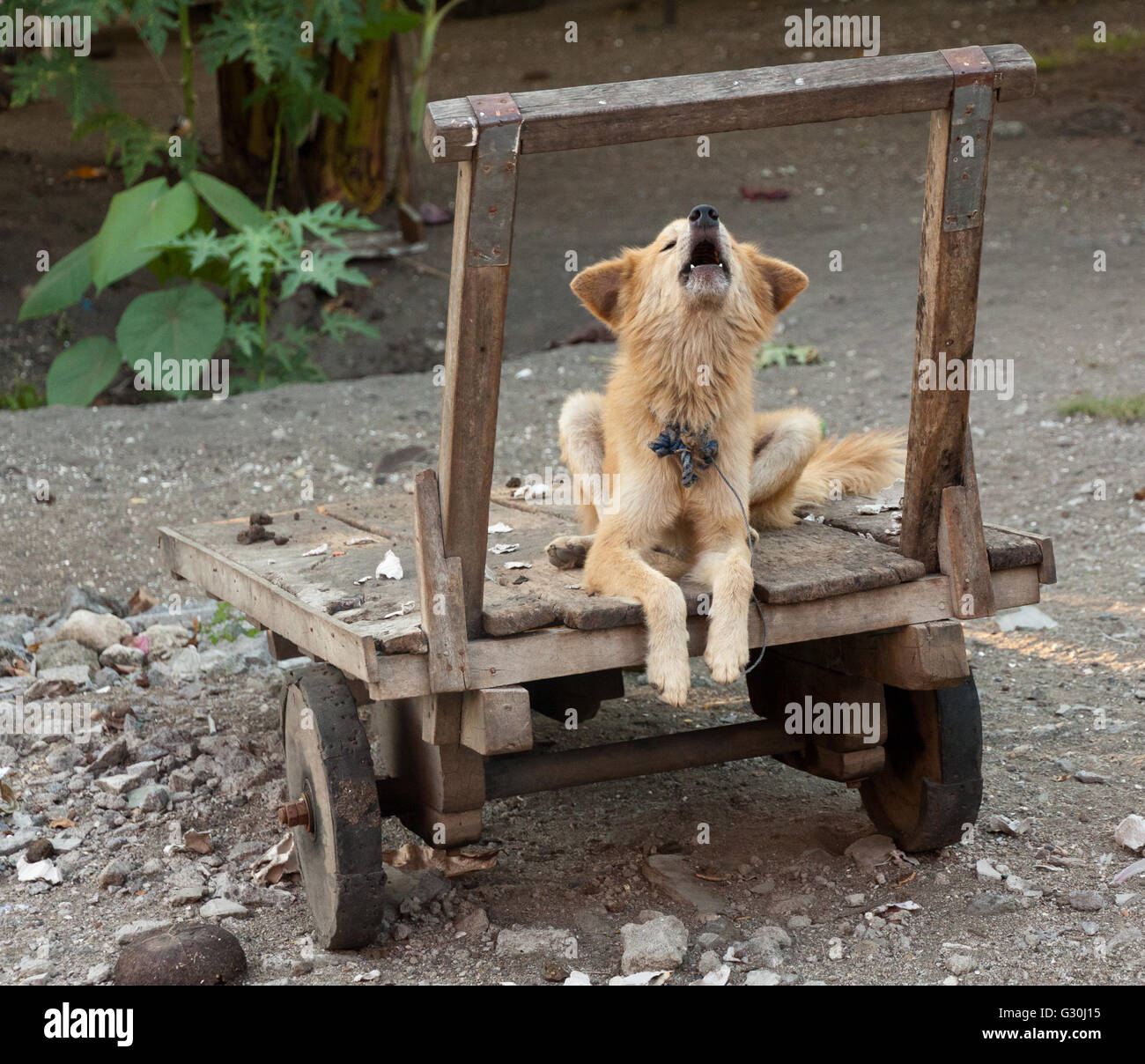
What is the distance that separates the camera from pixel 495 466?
6926 mm

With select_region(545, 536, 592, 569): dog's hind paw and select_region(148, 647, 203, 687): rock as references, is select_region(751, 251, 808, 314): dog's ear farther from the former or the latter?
select_region(148, 647, 203, 687): rock

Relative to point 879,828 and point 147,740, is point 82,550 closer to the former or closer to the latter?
point 147,740

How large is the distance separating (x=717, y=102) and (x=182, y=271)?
607 centimetres

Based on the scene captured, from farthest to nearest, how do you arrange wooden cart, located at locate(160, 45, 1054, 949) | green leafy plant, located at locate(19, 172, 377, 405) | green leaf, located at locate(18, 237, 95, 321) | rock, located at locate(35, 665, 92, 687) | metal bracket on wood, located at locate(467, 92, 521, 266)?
green leaf, located at locate(18, 237, 95, 321), green leafy plant, located at locate(19, 172, 377, 405), rock, located at locate(35, 665, 92, 687), wooden cart, located at locate(160, 45, 1054, 949), metal bracket on wood, located at locate(467, 92, 521, 266)

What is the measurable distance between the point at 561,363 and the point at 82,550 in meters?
3.32

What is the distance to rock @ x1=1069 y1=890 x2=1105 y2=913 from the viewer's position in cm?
343

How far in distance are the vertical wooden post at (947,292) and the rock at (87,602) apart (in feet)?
12.1

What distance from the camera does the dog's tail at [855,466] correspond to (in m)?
4.22

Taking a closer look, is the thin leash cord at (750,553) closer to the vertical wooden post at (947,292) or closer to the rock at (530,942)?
the vertical wooden post at (947,292)

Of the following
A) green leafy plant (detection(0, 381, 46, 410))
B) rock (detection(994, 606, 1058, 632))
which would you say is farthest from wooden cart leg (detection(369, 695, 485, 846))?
green leafy plant (detection(0, 381, 46, 410))

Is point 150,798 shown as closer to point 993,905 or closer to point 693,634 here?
point 693,634

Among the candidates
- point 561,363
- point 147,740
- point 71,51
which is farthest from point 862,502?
point 71,51

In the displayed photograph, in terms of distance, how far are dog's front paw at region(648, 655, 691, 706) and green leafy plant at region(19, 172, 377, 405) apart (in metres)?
4.56

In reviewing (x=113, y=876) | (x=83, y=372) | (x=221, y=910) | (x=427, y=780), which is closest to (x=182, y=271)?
(x=83, y=372)
